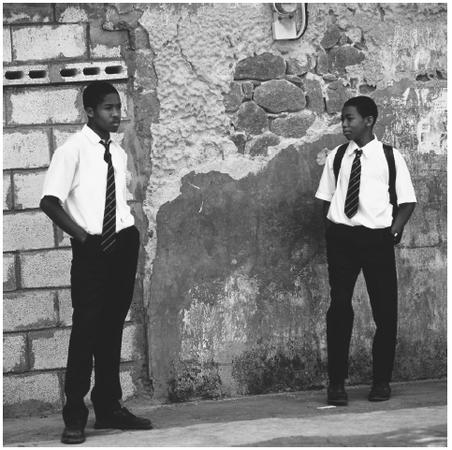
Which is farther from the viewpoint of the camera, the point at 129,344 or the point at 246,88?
the point at 246,88

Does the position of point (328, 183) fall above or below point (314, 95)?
below

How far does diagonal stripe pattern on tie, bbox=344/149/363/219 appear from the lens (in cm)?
659

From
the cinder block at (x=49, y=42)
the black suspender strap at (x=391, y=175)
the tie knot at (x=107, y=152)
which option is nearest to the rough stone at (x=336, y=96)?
the black suspender strap at (x=391, y=175)

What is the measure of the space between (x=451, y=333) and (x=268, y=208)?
1465mm

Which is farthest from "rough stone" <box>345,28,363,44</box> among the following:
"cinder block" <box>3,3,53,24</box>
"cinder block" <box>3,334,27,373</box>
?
"cinder block" <box>3,334,27,373</box>

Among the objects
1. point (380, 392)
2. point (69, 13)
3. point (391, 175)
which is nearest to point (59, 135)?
point (69, 13)

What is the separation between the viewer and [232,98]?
7160mm

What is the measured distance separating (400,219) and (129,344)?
1829mm

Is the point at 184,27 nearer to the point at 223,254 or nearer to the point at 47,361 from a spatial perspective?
the point at 223,254

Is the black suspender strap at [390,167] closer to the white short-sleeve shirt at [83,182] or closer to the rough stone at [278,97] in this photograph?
the rough stone at [278,97]

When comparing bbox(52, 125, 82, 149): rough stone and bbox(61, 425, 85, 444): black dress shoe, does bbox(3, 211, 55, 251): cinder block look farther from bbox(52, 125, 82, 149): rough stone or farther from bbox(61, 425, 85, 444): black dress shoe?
bbox(61, 425, 85, 444): black dress shoe

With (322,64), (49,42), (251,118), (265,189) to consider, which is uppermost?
(49,42)

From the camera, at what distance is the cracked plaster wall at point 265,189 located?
7.04 meters

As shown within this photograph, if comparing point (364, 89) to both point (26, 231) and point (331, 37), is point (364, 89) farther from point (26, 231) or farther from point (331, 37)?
point (26, 231)
